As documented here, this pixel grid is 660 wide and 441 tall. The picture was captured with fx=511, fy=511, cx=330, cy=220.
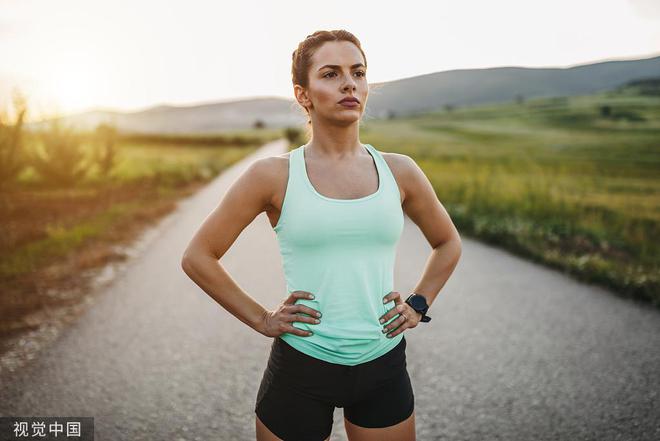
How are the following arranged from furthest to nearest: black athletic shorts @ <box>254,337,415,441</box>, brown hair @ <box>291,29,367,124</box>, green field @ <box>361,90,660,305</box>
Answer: green field @ <box>361,90,660,305</box>, brown hair @ <box>291,29,367,124</box>, black athletic shorts @ <box>254,337,415,441</box>

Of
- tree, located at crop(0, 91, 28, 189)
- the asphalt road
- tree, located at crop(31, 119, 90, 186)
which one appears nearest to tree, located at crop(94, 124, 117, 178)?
tree, located at crop(31, 119, 90, 186)

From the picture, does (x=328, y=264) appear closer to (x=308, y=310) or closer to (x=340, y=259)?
(x=340, y=259)

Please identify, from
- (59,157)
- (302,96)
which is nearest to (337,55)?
(302,96)

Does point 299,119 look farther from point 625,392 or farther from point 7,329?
point 7,329

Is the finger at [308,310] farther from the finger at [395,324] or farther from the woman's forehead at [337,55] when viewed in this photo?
the woman's forehead at [337,55]

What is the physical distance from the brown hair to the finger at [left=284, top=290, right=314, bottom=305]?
2.55 feet

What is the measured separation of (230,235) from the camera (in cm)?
189

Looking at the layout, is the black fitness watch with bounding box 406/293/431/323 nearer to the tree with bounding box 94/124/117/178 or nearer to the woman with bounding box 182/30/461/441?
the woman with bounding box 182/30/461/441

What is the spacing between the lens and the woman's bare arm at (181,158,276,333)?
1.81 m

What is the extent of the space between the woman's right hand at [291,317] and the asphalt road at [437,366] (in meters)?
1.77

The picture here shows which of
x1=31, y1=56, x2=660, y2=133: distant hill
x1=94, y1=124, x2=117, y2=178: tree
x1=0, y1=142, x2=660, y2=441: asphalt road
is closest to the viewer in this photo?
x1=0, y1=142, x2=660, y2=441: asphalt road

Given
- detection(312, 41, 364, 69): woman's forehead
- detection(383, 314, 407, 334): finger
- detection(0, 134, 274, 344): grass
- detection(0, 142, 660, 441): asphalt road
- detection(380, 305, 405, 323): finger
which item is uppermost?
detection(312, 41, 364, 69): woman's forehead

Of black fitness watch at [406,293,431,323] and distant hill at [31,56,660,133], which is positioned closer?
black fitness watch at [406,293,431,323]

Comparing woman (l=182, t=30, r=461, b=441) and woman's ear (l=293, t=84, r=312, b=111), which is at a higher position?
woman's ear (l=293, t=84, r=312, b=111)
